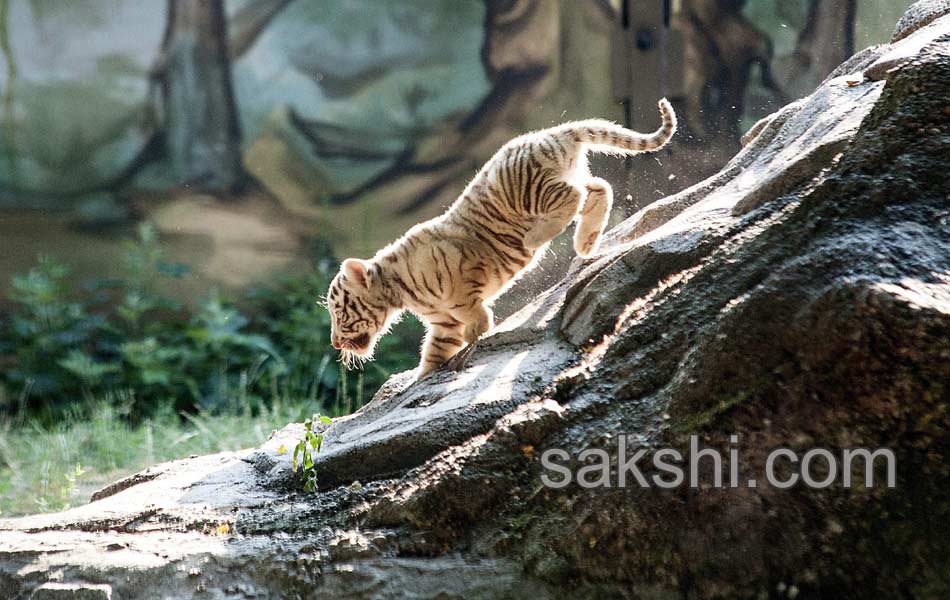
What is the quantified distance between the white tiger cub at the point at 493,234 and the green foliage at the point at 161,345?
8.91 feet

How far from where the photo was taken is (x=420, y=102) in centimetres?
759

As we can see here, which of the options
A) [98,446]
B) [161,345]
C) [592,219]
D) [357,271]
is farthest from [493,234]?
[161,345]

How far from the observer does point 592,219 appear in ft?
12.3

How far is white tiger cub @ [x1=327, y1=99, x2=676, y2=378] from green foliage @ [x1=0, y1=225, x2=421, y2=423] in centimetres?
272

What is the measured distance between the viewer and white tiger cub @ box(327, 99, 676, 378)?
3689 millimetres

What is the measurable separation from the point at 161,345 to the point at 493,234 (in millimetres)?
4385

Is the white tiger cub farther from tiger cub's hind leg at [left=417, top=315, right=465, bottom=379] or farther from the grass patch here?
the grass patch

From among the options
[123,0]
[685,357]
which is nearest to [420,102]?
→ [123,0]

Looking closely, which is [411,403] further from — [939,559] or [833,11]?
[833,11]

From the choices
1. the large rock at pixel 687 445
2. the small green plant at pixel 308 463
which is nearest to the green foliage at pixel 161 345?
the small green plant at pixel 308 463

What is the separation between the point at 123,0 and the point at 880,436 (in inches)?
299

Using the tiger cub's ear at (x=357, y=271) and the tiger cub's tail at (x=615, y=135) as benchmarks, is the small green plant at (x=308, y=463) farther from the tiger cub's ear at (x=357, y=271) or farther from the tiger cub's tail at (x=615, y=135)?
the tiger cub's tail at (x=615, y=135)

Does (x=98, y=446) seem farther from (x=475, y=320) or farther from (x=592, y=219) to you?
(x=592, y=219)

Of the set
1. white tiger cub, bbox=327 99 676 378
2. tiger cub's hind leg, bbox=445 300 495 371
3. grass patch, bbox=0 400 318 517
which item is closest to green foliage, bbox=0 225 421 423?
grass patch, bbox=0 400 318 517
